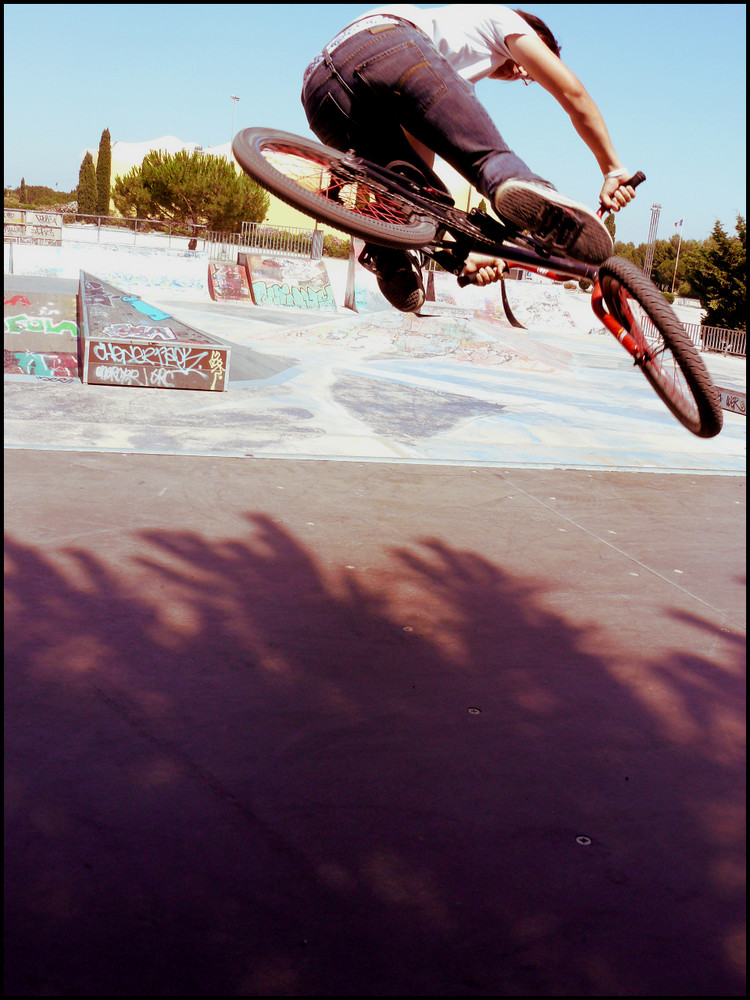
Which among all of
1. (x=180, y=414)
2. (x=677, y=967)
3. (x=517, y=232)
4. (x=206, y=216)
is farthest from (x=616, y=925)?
(x=206, y=216)

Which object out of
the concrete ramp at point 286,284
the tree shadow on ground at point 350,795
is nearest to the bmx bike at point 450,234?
the tree shadow on ground at point 350,795

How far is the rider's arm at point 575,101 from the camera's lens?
3.65m

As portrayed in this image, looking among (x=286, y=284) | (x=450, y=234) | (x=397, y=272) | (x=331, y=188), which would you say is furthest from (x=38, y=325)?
(x=450, y=234)

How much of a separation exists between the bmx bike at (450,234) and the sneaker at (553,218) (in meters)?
0.06

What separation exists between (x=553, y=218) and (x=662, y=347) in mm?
823

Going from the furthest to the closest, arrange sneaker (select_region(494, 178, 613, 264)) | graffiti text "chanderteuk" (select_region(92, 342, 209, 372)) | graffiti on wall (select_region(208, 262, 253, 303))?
graffiti on wall (select_region(208, 262, 253, 303)), graffiti text "chanderteuk" (select_region(92, 342, 209, 372)), sneaker (select_region(494, 178, 613, 264))

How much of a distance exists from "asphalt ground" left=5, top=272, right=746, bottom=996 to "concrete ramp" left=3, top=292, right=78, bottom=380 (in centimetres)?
466

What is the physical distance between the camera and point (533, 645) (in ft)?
29.8

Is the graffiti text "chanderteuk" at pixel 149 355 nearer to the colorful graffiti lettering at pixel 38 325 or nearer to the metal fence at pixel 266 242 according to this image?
the colorful graffiti lettering at pixel 38 325

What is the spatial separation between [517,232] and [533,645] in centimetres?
582

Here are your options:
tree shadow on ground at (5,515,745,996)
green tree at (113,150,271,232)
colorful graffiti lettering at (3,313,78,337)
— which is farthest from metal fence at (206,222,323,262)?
tree shadow on ground at (5,515,745,996)

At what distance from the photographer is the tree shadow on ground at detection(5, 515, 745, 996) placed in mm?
4551

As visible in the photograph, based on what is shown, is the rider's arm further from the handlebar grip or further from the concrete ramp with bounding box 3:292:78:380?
the concrete ramp with bounding box 3:292:78:380

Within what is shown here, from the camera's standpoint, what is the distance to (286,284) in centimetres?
3891
